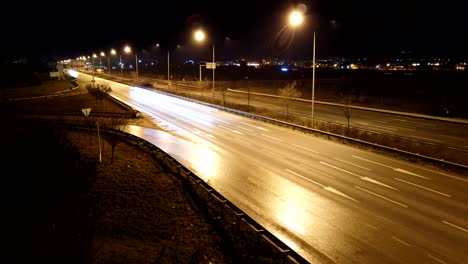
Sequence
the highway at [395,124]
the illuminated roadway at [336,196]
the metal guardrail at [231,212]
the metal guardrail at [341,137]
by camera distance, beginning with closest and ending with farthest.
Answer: the metal guardrail at [231,212] → the illuminated roadway at [336,196] → the metal guardrail at [341,137] → the highway at [395,124]

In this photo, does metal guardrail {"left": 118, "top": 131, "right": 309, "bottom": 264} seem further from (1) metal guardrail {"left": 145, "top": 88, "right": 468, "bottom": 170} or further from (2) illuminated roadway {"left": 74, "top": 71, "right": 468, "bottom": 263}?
(1) metal guardrail {"left": 145, "top": 88, "right": 468, "bottom": 170}

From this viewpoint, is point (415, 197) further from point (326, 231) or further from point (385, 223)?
point (326, 231)

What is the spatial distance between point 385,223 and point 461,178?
7.72m

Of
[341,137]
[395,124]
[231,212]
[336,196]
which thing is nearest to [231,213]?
[231,212]

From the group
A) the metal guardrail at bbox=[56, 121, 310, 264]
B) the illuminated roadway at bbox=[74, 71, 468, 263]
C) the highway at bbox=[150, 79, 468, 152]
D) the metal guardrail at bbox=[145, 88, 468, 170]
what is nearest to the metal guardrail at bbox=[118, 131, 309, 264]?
the metal guardrail at bbox=[56, 121, 310, 264]

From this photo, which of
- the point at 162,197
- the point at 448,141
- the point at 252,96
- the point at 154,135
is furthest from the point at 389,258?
the point at 252,96

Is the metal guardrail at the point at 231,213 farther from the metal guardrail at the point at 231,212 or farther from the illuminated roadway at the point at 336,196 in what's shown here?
the illuminated roadway at the point at 336,196

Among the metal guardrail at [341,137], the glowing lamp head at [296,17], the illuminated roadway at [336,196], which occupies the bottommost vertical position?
the illuminated roadway at [336,196]

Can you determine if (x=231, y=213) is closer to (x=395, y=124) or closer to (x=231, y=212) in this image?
(x=231, y=212)

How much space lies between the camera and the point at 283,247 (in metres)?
10.3

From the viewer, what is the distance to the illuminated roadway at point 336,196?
1168cm

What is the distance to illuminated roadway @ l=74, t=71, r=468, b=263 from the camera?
11.7 metres

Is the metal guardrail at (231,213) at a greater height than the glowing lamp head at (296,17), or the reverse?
the glowing lamp head at (296,17)

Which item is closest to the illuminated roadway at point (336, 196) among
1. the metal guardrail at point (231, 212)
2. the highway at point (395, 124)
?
the metal guardrail at point (231, 212)
